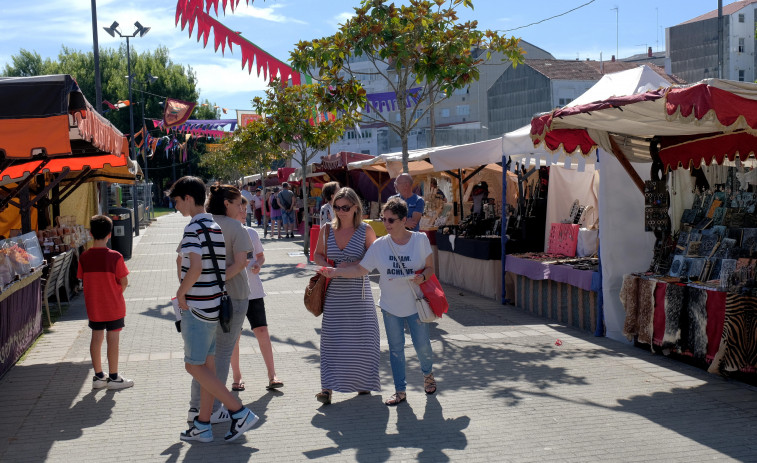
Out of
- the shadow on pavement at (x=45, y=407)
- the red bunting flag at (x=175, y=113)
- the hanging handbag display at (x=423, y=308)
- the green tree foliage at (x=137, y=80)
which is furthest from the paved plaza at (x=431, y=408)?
the green tree foliage at (x=137, y=80)

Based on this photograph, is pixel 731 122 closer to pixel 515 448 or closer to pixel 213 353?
pixel 515 448

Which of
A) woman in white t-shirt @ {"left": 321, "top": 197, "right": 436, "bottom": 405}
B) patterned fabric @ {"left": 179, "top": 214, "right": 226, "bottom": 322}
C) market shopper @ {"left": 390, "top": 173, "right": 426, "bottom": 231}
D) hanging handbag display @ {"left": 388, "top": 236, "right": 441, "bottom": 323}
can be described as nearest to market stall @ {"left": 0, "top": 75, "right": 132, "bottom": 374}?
patterned fabric @ {"left": 179, "top": 214, "right": 226, "bottom": 322}

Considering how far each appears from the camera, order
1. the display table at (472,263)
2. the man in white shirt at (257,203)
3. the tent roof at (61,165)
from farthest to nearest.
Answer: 1. the man in white shirt at (257,203)
2. the display table at (472,263)
3. the tent roof at (61,165)

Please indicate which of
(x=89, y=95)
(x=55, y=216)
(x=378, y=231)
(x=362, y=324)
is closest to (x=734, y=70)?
(x=89, y=95)

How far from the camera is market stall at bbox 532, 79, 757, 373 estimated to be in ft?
19.7

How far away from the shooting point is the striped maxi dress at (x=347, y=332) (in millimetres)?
5922

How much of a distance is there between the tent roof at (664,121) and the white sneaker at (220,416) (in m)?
4.05

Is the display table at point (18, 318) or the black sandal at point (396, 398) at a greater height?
the display table at point (18, 318)

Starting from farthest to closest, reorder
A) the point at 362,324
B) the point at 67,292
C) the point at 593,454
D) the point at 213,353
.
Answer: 1. the point at 67,292
2. the point at 362,324
3. the point at 213,353
4. the point at 593,454

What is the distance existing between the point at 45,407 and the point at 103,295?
102 cm

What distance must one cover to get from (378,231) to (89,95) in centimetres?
5186

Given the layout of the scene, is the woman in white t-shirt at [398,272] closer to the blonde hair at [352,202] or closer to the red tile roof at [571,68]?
the blonde hair at [352,202]

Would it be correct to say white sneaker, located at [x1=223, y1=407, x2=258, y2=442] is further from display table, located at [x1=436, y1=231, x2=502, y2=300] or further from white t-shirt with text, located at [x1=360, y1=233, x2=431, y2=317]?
display table, located at [x1=436, y1=231, x2=502, y2=300]

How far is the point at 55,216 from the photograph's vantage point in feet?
47.2
